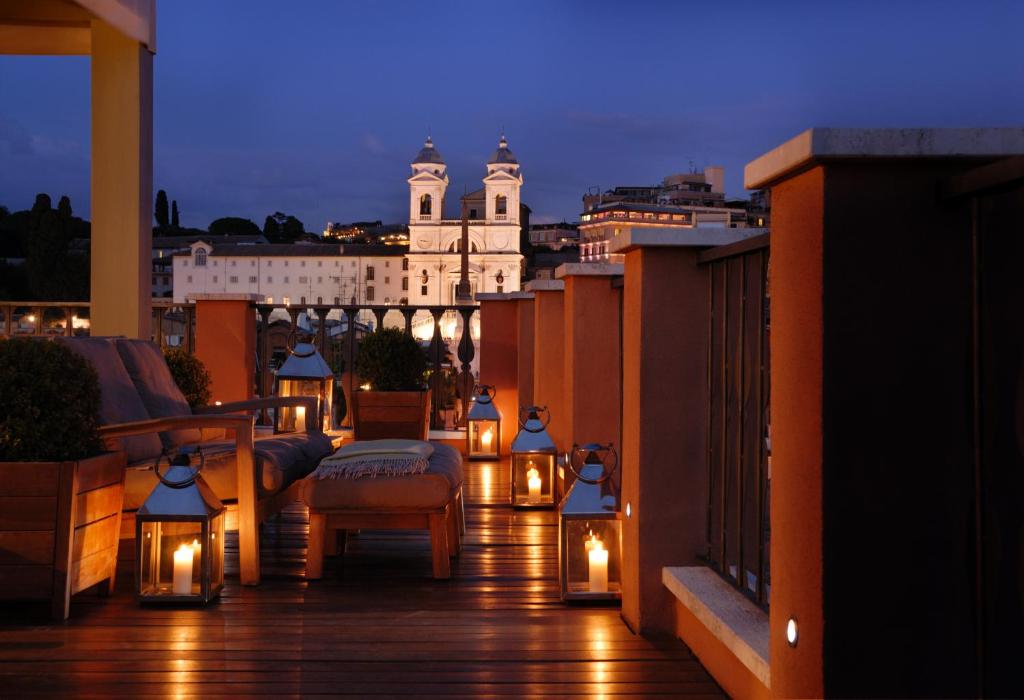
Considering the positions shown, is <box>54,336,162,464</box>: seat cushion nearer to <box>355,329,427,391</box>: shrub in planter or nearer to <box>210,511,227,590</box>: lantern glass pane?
<box>210,511,227,590</box>: lantern glass pane

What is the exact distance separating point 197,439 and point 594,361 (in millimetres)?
1841

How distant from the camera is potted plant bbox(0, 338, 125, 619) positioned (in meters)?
3.01

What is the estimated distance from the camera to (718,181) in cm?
8138

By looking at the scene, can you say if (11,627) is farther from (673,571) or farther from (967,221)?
(967,221)

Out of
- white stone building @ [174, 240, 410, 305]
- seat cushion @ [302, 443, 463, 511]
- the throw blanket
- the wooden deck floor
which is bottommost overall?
the wooden deck floor

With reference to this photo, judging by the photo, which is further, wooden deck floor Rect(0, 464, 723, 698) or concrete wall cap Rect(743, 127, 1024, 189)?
wooden deck floor Rect(0, 464, 723, 698)

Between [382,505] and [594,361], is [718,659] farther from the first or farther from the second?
[594,361]

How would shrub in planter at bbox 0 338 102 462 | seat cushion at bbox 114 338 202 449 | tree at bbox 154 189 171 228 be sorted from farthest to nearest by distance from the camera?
tree at bbox 154 189 171 228 → seat cushion at bbox 114 338 202 449 → shrub in planter at bbox 0 338 102 462

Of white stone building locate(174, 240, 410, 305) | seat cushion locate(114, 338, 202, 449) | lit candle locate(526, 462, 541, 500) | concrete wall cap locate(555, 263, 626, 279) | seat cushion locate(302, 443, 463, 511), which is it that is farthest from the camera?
white stone building locate(174, 240, 410, 305)

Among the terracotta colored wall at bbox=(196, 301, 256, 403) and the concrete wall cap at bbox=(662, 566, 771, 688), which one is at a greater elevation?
the terracotta colored wall at bbox=(196, 301, 256, 403)

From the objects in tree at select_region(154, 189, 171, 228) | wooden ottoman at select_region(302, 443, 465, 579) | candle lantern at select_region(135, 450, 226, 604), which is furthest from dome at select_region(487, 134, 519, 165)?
candle lantern at select_region(135, 450, 226, 604)

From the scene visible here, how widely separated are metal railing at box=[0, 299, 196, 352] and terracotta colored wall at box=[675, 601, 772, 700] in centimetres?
609

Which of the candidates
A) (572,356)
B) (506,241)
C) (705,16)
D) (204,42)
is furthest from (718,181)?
(572,356)

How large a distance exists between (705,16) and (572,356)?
112 ft
